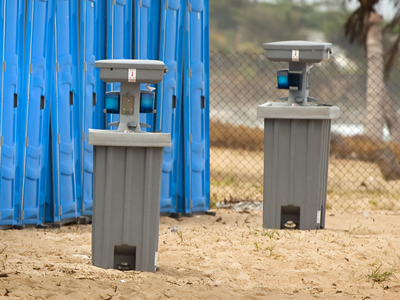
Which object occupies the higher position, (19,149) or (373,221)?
(19,149)

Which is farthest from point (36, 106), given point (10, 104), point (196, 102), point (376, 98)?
point (376, 98)

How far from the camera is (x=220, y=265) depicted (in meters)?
4.73

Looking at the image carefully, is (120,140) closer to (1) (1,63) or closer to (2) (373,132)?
(1) (1,63)

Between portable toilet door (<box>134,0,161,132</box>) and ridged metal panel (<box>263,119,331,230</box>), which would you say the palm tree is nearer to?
portable toilet door (<box>134,0,161,132</box>)

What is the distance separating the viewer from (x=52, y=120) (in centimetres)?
594

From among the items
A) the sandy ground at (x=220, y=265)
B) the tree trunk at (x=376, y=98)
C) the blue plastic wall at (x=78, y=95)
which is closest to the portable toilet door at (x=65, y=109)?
the blue plastic wall at (x=78, y=95)

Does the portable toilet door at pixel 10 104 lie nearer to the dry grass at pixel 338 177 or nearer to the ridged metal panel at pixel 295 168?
the ridged metal panel at pixel 295 168

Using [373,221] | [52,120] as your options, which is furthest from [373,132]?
[52,120]

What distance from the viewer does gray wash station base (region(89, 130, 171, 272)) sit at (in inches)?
166

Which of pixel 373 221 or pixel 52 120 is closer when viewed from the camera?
pixel 52 120

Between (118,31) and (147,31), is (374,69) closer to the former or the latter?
(147,31)

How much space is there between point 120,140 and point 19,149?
1.93 meters

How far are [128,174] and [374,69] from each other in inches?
404

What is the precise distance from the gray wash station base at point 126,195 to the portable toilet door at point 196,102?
7.86 ft
